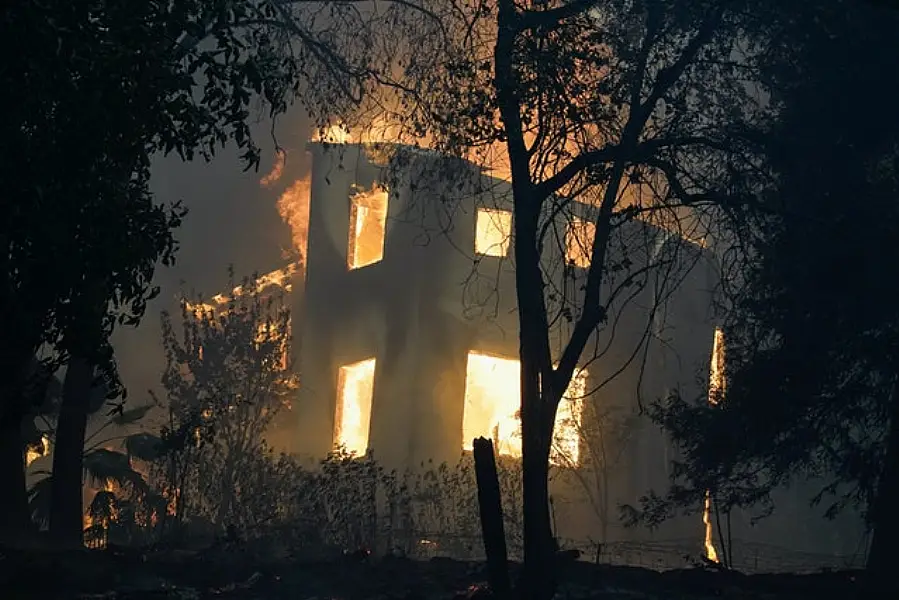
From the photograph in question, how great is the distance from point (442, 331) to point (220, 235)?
86.1ft

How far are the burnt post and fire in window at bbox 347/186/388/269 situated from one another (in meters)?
20.3

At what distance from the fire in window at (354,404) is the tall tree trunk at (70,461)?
14.7m

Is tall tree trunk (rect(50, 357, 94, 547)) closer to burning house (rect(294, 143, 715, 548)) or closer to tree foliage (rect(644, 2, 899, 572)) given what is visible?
tree foliage (rect(644, 2, 899, 572))

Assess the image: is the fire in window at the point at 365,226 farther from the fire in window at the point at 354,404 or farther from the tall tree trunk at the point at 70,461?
the tall tree trunk at the point at 70,461

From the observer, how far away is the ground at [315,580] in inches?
331

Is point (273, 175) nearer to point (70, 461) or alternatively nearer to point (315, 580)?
point (70, 461)

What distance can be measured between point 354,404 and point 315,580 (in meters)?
18.6

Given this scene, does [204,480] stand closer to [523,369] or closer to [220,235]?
[523,369]

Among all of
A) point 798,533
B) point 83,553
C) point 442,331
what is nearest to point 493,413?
point 442,331

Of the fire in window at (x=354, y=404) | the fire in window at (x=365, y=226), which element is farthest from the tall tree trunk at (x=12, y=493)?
the fire in window at (x=365, y=226)

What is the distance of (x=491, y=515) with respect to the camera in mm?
8148

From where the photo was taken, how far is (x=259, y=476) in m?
19.0

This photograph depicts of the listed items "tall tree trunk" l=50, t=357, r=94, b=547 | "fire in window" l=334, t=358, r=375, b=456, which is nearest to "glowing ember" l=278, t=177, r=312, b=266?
"fire in window" l=334, t=358, r=375, b=456

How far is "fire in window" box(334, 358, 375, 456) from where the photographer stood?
27.3 meters
